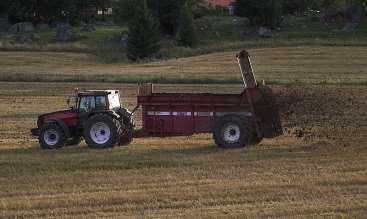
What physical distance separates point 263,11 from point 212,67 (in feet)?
101

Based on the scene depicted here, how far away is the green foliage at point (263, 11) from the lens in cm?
8025

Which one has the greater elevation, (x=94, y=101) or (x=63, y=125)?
(x=94, y=101)

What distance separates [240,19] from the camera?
295ft

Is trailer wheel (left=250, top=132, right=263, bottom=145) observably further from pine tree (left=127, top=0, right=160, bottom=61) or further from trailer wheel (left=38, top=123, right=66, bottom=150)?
pine tree (left=127, top=0, right=160, bottom=61)

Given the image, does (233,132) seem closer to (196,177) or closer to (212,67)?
(196,177)

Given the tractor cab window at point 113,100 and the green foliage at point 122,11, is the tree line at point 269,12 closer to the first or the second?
the green foliage at point 122,11

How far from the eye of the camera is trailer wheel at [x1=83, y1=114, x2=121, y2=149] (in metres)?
18.7

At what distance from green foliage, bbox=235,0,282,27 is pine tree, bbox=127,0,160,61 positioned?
16285 millimetres

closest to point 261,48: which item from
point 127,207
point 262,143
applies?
point 262,143

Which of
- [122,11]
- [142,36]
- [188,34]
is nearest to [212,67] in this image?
[142,36]

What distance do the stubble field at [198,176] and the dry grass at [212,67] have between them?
65.5ft

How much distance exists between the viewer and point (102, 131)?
18.8 m

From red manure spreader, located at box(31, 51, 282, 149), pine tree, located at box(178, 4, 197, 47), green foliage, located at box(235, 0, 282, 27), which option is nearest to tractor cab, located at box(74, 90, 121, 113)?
red manure spreader, located at box(31, 51, 282, 149)

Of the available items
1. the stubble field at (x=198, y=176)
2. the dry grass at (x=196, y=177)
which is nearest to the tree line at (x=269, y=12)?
the stubble field at (x=198, y=176)
